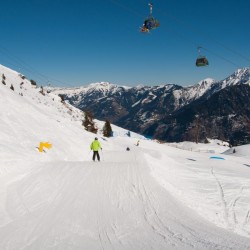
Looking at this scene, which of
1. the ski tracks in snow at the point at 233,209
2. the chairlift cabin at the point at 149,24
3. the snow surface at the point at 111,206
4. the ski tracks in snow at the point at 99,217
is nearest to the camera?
the ski tracks in snow at the point at 99,217

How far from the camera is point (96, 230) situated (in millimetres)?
9062

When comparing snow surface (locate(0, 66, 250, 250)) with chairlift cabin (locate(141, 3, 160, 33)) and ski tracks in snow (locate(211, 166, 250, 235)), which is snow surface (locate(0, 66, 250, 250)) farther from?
chairlift cabin (locate(141, 3, 160, 33))

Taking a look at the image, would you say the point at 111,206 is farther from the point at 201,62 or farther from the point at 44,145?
the point at 201,62

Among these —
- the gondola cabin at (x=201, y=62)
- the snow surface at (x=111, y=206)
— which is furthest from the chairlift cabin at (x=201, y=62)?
the snow surface at (x=111, y=206)

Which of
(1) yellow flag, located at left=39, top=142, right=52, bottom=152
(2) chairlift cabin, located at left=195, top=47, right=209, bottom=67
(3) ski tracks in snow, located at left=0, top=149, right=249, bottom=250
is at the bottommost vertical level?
(3) ski tracks in snow, located at left=0, top=149, right=249, bottom=250

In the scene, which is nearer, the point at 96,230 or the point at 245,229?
the point at 96,230

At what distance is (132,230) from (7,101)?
25.9m

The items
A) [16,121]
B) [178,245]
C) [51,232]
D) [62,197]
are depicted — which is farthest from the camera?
[16,121]

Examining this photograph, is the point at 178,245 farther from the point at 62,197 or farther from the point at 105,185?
the point at 105,185

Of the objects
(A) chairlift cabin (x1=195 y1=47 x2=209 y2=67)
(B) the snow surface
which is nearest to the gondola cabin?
(A) chairlift cabin (x1=195 y1=47 x2=209 y2=67)


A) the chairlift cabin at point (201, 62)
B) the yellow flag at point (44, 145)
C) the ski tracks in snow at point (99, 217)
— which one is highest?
the chairlift cabin at point (201, 62)

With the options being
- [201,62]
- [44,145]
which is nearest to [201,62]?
[201,62]

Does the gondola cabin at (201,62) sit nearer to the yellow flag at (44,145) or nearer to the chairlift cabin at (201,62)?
the chairlift cabin at (201,62)

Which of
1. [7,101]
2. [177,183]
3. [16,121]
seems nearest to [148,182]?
[177,183]
